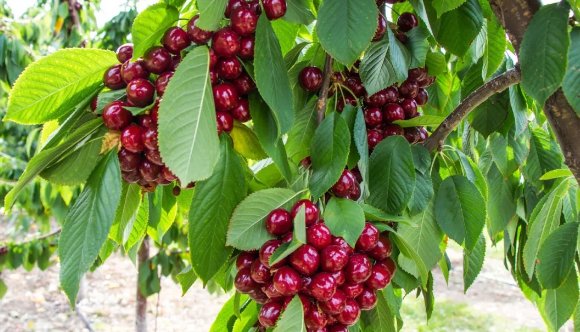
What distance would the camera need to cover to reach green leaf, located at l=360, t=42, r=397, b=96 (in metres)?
0.82

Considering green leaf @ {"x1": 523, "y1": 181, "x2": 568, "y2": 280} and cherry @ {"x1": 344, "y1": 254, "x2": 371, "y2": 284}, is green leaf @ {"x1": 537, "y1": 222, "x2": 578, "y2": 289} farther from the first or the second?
cherry @ {"x1": 344, "y1": 254, "x2": 371, "y2": 284}

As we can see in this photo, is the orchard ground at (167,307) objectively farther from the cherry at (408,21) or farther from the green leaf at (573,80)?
the green leaf at (573,80)

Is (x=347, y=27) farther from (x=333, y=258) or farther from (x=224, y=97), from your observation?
(x=333, y=258)

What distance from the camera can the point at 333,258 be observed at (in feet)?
2.15

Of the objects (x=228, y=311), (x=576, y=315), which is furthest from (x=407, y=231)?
(x=576, y=315)

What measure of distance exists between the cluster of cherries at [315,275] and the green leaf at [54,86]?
0.34 m

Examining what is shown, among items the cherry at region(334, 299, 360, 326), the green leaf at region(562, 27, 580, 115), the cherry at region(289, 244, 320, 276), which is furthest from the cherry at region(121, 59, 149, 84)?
the green leaf at region(562, 27, 580, 115)

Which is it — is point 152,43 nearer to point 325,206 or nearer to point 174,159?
point 174,159

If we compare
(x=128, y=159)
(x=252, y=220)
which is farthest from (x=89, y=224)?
(x=252, y=220)

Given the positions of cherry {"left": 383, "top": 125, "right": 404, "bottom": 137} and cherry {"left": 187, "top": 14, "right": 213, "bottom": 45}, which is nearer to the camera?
cherry {"left": 187, "top": 14, "right": 213, "bottom": 45}

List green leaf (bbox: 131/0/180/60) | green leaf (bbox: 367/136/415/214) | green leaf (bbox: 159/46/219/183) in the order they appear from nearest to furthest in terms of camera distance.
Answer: green leaf (bbox: 159/46/219/183), green leaf (bbox: 131/0/180/60), green leaf (bbox: 367/136/415/214)

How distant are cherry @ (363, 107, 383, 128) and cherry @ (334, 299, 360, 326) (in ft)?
1.18

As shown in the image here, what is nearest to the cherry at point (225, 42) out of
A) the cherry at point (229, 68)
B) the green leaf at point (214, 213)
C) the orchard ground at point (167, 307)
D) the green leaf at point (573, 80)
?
the cherry at point (229, 68)

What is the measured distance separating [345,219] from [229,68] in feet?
0.88
